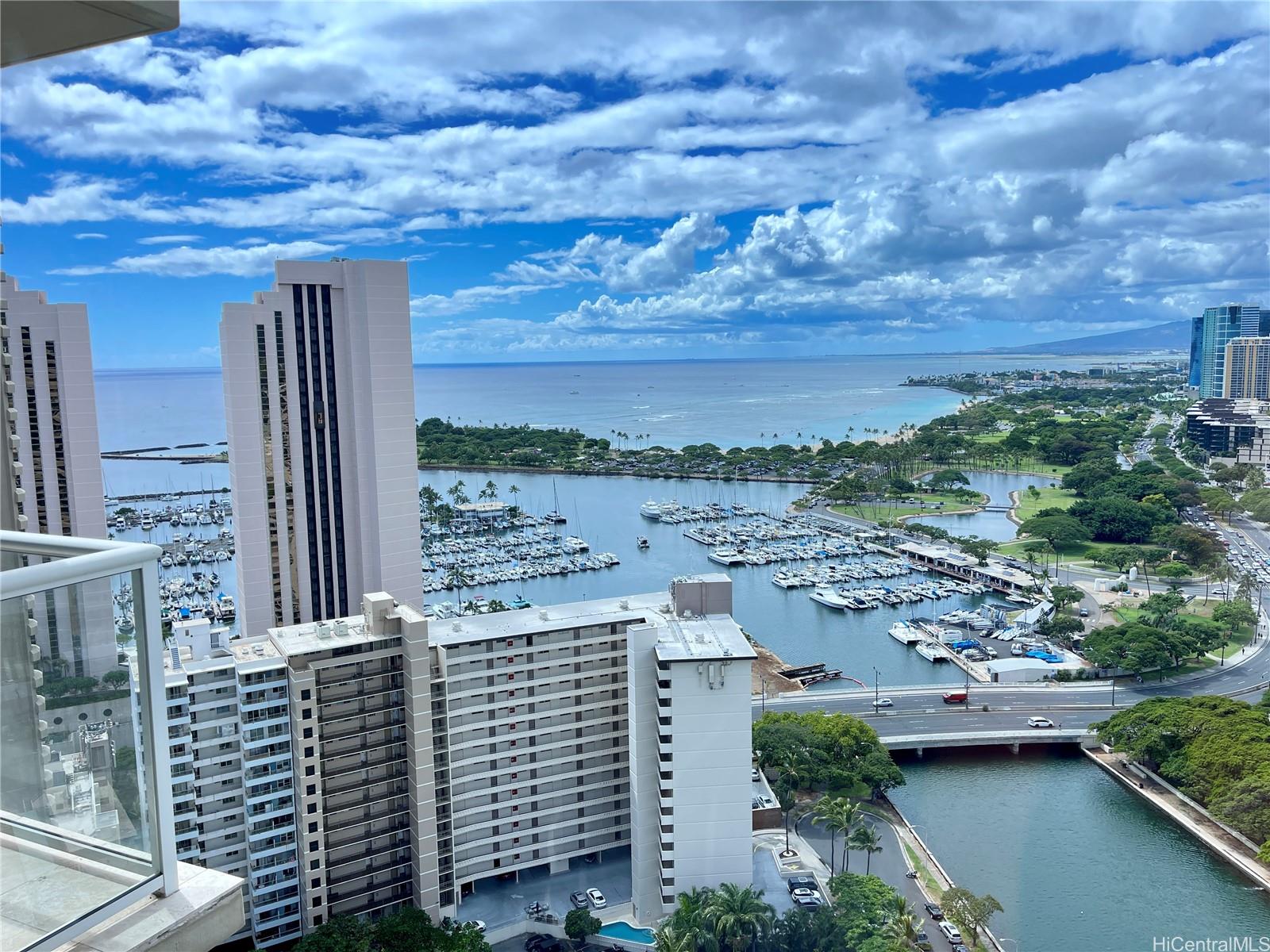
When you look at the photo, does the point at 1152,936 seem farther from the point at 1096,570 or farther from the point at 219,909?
the point at 1096,570

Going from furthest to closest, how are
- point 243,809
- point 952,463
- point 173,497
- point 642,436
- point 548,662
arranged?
1. point 642,436
2. point 952,463
3. point 173,497
4. point 548,662
5. point 243,809

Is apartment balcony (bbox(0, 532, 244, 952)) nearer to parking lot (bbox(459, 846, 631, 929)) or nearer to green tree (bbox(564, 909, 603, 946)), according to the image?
green tree (bbox(564, 909, 603, 946))

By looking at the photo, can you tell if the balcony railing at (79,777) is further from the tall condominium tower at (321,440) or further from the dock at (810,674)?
the dock at (810,674)

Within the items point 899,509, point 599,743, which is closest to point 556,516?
point 899,509

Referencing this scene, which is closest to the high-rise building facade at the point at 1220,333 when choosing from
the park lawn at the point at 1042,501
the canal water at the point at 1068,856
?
the park lawn at the point at 1042,501

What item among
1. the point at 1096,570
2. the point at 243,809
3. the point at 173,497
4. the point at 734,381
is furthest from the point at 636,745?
the point at 734,381

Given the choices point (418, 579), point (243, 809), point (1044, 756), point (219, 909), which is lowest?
point (1044, 756)
